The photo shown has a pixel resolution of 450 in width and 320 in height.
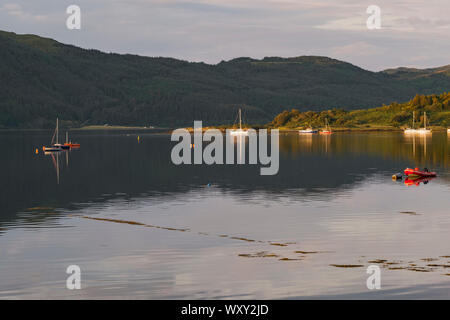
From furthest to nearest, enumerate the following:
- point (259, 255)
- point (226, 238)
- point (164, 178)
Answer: point (164, 178) → point (226, 238) → point (259, 255)

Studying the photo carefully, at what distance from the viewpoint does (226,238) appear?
47.6 meters

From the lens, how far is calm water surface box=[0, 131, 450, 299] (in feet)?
111

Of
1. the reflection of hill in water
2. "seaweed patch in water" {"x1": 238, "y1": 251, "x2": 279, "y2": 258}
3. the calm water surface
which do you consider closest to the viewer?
the calm water surface

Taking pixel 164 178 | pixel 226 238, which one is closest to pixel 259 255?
pixel 226 238

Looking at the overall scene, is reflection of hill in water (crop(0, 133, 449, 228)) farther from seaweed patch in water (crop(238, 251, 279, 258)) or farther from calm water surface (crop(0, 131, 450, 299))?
seaweed patch in water (crop(238, 251, 279, 258))

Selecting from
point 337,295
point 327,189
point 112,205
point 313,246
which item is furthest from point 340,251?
point 327,189

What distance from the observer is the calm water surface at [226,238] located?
33.8m

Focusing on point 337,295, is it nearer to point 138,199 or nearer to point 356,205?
point 356,205

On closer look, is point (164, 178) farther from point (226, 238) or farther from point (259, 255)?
point (259, 255)

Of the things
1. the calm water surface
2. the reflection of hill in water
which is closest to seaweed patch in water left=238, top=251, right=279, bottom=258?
the calm water surface

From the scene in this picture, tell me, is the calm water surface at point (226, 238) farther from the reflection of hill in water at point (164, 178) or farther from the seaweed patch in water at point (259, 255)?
the reflection of hill in water at point (164, 178)

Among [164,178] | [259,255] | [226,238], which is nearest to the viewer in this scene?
[259,255]

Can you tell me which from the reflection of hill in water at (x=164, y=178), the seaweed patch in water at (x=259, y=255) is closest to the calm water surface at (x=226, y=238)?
the seaweed patch in water at (x=259, y=255)

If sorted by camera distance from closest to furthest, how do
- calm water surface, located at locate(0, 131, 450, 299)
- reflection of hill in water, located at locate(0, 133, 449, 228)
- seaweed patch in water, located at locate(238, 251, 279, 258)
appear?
calm water surface, located at locate(0, 131, 450, 299), seaweed patch in water, located at locate(238, 251, 279, 258), reflection of hill in water, located at locate(0, 133, 449, 228)
